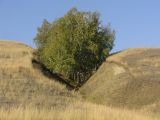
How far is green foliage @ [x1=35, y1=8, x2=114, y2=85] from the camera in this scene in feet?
151

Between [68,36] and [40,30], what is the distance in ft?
59.0

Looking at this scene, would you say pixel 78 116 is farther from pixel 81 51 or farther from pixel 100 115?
pixel 81 51

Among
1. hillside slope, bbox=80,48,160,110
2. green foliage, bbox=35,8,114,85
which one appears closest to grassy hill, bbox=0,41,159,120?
hillside slope, bbox=80,48,160,110

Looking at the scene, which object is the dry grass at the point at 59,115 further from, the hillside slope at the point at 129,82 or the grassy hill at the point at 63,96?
the hillside slope at the point at 129,82

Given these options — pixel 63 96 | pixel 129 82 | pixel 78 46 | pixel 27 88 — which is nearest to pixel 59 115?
pixel 129 82

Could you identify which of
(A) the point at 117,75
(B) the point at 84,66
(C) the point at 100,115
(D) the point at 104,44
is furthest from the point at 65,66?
(C) the point at 100,115

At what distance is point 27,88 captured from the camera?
3328 centimetres

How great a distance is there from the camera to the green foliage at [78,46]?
46.1 m

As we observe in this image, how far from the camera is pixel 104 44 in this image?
48812 millimetres

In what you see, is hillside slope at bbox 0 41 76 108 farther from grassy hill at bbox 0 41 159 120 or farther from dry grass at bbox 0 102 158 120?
dry grass at bbox 0 102 158 120

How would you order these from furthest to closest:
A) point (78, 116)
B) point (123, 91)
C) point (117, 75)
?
1. point (117, 75)
2. point (123, 91)
3. point (78, 116)

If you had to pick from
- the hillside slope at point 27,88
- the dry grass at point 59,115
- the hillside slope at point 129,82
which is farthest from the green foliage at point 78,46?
the dry grass at point 59,115

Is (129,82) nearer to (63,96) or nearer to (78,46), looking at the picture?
(63,96)

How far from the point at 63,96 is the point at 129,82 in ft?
16.5
